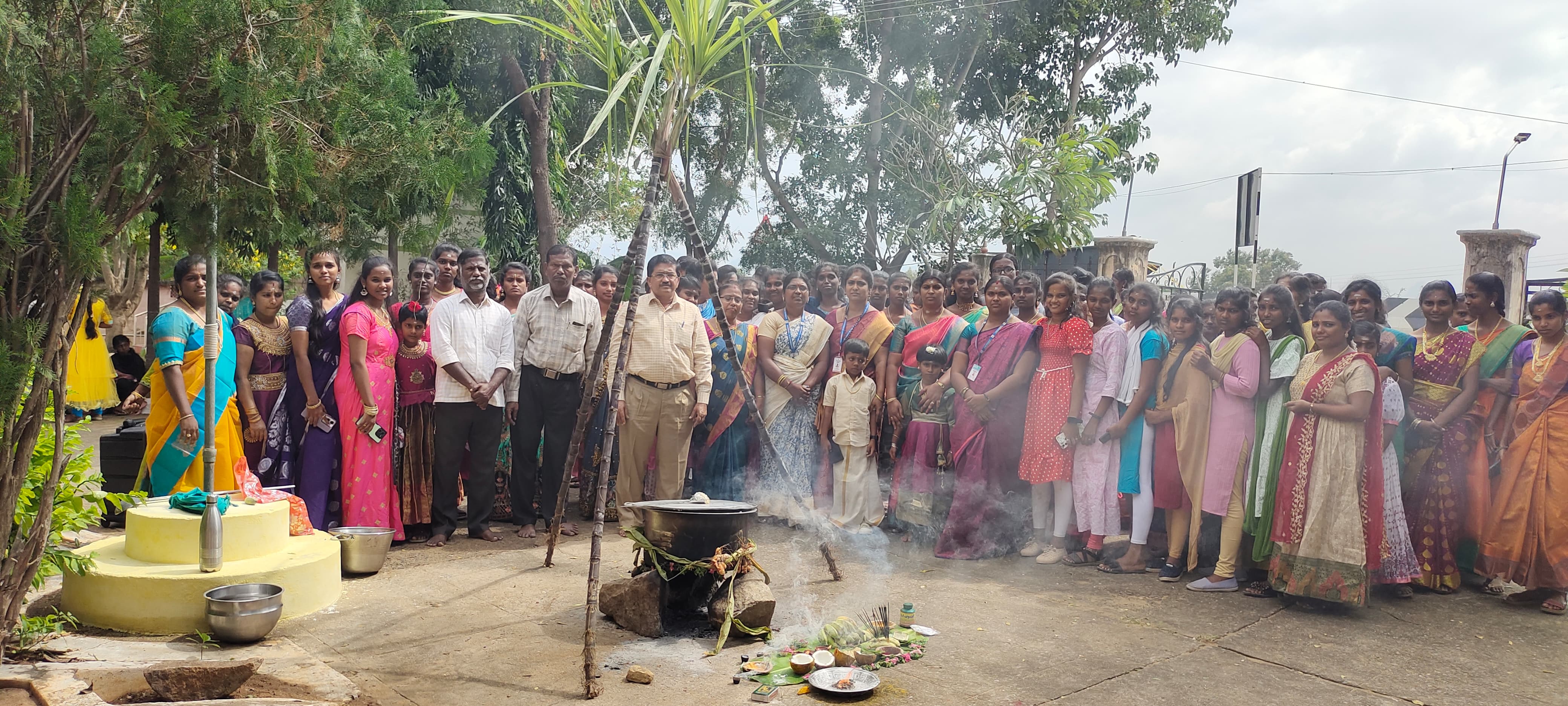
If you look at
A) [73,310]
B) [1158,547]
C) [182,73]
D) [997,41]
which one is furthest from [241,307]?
[997,41]

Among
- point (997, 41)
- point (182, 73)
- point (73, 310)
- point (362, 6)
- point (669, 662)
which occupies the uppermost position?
point (997, 41)

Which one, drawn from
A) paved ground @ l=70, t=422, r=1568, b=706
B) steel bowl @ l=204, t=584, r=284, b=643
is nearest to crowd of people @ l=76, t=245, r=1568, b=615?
paved ground @ l=70, t=422, r=1568, b=706

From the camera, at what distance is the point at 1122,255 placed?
12.8 metres

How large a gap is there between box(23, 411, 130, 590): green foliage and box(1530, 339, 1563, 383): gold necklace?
6738 mm

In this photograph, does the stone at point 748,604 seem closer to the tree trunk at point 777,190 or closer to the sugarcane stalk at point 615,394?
the sugarcane stalk at point 615,394

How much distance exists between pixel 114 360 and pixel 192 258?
33.2ft

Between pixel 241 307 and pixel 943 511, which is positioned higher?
pixel 241 307

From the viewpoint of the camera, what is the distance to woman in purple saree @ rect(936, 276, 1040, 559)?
6.18m

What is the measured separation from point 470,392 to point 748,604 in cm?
277

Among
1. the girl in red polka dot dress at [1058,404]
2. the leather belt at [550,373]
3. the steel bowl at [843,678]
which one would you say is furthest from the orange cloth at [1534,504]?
the leather belt at [550,373]

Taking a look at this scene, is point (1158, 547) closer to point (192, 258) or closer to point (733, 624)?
point (733, 624)

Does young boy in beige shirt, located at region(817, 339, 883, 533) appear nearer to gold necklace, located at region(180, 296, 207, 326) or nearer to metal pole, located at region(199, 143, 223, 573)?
metal pole, located at region(199, 143, 223, 573)

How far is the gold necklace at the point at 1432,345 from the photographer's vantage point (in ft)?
18.0

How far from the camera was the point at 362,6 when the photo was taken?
138 inches
